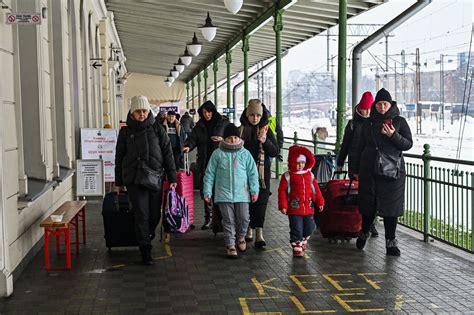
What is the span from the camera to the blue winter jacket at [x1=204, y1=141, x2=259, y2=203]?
739 cm

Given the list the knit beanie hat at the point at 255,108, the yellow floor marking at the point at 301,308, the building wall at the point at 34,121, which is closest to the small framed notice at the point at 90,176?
the building wall at the point at 34,121

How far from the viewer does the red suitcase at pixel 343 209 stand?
26.2 ft

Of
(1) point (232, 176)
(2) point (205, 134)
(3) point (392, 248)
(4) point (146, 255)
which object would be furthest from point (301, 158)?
(4) point (146, 255)

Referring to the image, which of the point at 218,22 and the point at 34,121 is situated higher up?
the point at 218,22

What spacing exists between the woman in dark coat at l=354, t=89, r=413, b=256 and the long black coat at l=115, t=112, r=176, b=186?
2.14 m

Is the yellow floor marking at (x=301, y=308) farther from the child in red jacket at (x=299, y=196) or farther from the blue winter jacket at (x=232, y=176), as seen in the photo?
the blue winter jacket at (x=232, y=176)

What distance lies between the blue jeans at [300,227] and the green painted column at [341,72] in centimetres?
355

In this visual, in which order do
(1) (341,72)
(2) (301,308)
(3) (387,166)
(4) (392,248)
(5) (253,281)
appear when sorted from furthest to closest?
1. (1) (341,72)
2. (4) (392,248)
3. (3) (387,166)
4. (5) (253,281)
5. (2) (301,308)

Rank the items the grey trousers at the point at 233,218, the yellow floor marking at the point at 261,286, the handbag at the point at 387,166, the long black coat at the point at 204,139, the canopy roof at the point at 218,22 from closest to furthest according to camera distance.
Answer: the yellow floor marking at the point at 261,286, the handbag at the point at 387,166, the grey trousers at the point at 233,218, the long black coat at the point at 204,139, the canopy roof at the point at 218,22

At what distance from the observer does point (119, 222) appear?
753 cm

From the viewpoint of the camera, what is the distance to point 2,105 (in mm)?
5938

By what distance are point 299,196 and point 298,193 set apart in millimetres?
35

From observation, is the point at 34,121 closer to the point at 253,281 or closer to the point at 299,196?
the point at 299,196

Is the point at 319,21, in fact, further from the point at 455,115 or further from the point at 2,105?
the point at 2,105
